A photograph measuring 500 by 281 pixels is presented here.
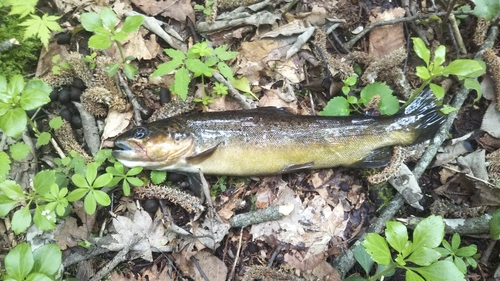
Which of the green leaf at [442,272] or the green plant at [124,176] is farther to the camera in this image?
the green plant at [124,176]

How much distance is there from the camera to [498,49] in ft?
→ 17.6

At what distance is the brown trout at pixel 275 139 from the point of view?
15.5ft

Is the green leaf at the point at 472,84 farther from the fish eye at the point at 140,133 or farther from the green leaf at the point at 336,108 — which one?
the fish eye at the point at 140,133

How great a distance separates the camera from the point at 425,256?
134 inches

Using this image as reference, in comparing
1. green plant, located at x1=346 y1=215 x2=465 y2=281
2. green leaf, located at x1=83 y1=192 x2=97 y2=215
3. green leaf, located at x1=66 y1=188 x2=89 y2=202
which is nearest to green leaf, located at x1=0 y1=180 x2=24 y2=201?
green leaf, located at x1=66 y1=188 x2=89 y2=202

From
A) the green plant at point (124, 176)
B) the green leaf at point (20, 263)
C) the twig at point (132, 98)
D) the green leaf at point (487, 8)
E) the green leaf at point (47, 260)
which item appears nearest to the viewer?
the green leaf at point (20, 263)

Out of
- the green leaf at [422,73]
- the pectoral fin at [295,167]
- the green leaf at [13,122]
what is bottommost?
the pectoral fin at [295,167]

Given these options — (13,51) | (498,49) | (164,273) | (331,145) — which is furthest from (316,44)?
(13,51)

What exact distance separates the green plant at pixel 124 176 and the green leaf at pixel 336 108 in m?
2.41

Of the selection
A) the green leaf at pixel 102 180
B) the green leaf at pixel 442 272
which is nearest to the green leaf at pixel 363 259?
the green leaf at pixel 442 272

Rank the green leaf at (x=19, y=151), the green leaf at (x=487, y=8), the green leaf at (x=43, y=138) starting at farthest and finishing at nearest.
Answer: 1. the green leaf at (x=43, y=138)
2. the green leaf at (x=19, y=151)
3. the green leaf at (x=487, y=8)

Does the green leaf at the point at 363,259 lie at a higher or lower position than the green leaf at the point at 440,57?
lower

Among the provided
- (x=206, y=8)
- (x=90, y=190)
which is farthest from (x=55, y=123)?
(x=206, y=8)

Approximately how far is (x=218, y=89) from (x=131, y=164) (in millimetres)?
1392
